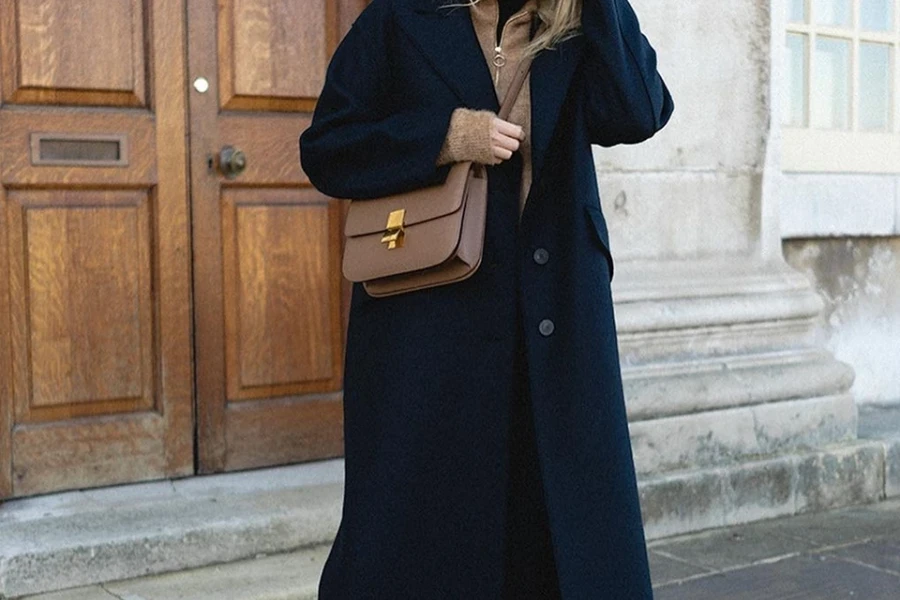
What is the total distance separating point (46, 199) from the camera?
3963 millimetres

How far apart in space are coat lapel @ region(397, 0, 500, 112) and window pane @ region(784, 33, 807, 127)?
11.8 ft

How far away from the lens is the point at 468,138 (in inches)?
103

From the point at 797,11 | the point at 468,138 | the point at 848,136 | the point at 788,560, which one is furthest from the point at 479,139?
the point at 848,136

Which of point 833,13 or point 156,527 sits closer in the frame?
point 156,527

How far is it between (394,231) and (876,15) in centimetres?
432

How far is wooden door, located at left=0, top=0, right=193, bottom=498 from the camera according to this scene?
3918 millimetres

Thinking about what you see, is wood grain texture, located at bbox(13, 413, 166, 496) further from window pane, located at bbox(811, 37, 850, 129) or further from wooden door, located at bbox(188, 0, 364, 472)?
window pane, located at bbox(811, 37, 850, 129)

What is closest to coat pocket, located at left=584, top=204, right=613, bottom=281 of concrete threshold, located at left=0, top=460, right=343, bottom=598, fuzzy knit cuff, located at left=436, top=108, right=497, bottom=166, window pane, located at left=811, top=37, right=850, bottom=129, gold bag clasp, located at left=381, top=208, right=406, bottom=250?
fuzzy knit cuff, located at left=436, top=108, right=497, bottom=166

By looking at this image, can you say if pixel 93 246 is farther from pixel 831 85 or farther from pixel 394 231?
pixel 831 85

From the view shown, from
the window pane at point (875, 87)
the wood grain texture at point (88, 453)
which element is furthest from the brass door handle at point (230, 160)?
the window pane at point (875, 87)

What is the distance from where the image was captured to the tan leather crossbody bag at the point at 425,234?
261 centimetres

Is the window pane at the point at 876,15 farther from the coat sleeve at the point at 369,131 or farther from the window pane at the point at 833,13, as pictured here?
the coat sleeve at the point at 369,131

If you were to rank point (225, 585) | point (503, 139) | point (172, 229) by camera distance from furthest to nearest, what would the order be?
1. point (172, 229)
2. point (225, 585)
3. point (503, 139)


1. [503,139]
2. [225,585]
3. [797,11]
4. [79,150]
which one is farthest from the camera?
[797,11]
